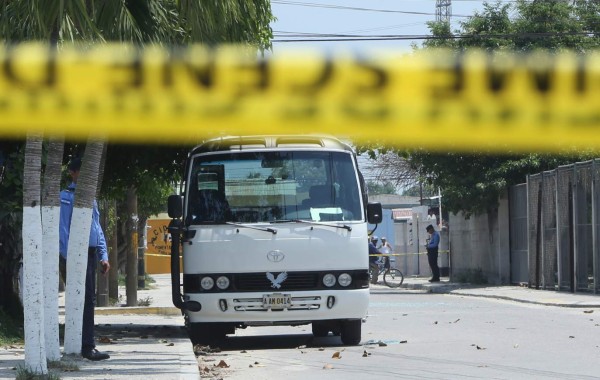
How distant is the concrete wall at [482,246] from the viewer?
3466 cm

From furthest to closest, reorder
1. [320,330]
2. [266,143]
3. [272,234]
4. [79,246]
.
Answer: [320,330], [266,143], [272,234], [79,246]

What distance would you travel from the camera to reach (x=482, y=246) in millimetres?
36469

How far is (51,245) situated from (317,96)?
7.52 meters

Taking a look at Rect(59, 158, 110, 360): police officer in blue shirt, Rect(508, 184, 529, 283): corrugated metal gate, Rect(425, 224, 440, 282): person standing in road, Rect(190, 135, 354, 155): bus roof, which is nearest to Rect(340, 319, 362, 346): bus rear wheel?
Rect(190, 135, 354, 155): bus roof

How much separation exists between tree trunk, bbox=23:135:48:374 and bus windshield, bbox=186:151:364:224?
177 inches

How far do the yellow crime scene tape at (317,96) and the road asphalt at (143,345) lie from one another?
6.45m

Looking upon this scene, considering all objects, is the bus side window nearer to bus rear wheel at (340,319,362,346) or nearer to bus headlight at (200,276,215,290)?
bus headlight at (200,276,215,290)

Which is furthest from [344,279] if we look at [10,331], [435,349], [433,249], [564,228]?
[433,249]

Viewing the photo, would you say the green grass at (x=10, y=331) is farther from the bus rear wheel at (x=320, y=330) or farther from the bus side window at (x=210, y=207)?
the bus rear wheel at (x=320, y=330)

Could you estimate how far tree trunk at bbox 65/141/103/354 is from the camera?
11.3 m

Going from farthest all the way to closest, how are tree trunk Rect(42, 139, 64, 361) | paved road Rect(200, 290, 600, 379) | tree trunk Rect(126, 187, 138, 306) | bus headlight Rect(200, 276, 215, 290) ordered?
1. tree trunk Rect(126, 187, 138, 306)
2. bus headlight Rect(200, 276, 215, 290)
3. paved road Rect(200, 290, 600, 379)
4. tree trunk Rect(42, 139, 64, 361)

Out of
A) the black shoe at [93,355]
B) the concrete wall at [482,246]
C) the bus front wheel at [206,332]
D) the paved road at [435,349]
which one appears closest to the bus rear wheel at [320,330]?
Answer: the paved road at [435,349]

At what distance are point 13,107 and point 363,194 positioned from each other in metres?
10.6

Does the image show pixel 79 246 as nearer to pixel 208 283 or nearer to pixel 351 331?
pixel 208 283
